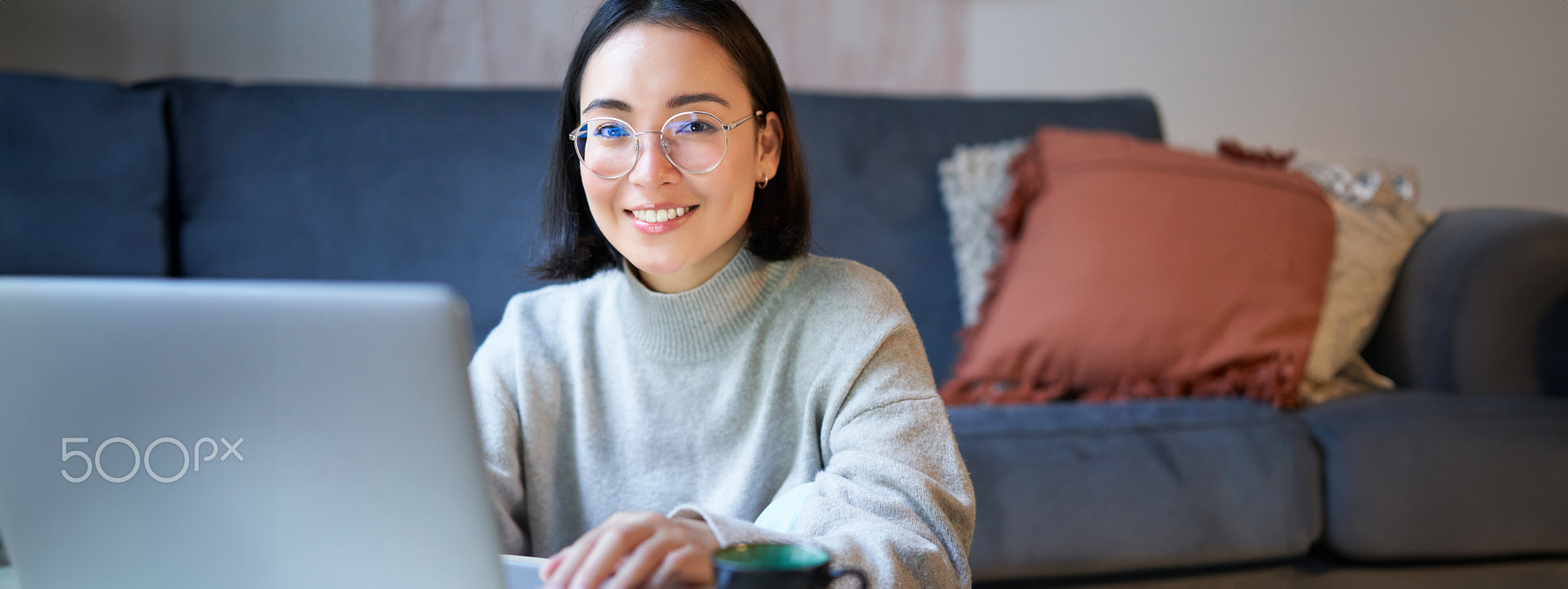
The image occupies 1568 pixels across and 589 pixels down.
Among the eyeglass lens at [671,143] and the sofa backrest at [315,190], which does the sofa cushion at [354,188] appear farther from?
the eyeglass lens at [671,143]

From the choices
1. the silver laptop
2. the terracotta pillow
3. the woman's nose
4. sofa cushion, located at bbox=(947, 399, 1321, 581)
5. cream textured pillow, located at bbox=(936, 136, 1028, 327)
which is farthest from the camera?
cream textured pillow, located at bbox=(936, 136, 1028, 327)

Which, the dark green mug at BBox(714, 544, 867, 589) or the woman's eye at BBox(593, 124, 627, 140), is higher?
the woman's eye at BBox(593, 124, 627, 140)

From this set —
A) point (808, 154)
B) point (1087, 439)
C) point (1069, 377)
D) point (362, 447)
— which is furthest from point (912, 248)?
point (362, 447)

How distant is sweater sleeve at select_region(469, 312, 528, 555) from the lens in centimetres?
96

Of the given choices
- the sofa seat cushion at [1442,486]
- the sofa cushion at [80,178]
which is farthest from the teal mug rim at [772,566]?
the sofa cushion at [80,178]

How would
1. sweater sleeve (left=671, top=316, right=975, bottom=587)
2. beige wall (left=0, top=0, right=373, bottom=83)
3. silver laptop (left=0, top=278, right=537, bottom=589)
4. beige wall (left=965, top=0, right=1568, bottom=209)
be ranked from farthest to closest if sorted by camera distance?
beige wall (left=965, top=0, right=1568, bottom=209)
beige wall (left=0, top=0, right=373, bottom=83)
sweater sleeve (left=671, top=316, right=975, bottom=587)
silver laptop (left=0, top=278, right=537, bottom=589)

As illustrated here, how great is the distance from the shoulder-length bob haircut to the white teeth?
0.32 feet

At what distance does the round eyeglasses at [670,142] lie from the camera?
904 mm

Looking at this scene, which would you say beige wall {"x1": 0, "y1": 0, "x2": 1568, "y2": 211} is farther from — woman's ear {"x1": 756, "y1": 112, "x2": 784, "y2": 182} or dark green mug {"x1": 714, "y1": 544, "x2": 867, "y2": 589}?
dark green mug {"x1": 714, "y1": 544, "x2": 867, "y2": 589}

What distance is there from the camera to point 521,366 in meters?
1.01

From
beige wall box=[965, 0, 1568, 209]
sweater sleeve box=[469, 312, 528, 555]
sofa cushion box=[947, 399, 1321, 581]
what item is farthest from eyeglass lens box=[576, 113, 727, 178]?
beige wall box=[965, 0, 1568, 209]

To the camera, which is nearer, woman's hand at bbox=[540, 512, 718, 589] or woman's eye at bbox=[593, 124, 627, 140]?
woman's hand at bbox=[540, 512, 718, 589]

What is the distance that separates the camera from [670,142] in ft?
2.98

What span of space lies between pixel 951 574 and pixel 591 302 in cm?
50
